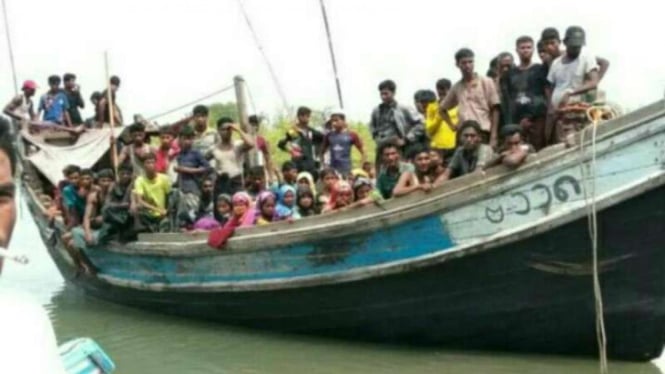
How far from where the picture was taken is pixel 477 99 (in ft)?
24.2

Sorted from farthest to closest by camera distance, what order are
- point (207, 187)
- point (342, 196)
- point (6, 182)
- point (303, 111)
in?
point (303, 111)
point (207, 187)
point (342, 196)
point (6, 182)

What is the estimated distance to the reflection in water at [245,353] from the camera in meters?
6.95

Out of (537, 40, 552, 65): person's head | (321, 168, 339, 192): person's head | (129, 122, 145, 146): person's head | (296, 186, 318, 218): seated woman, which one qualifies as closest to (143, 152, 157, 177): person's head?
(129, 122, 145, 146): person's head

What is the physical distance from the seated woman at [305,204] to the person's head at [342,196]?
574 millimetres

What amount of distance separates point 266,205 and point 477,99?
1.87 meters

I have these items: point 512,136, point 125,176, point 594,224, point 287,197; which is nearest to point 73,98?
point 125,176

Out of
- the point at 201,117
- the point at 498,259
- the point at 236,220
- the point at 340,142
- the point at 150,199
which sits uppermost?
the point at 201,117

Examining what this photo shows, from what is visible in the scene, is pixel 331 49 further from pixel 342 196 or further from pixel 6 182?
pixel 6 182

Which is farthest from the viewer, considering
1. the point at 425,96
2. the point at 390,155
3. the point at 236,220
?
the point at 425,96

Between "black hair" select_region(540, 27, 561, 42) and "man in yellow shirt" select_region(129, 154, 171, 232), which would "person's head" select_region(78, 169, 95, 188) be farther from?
"black hair" select_region(540, 27, 561, 42)

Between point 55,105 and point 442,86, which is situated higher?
point 55,105

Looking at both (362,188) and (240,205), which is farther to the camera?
(240,205)

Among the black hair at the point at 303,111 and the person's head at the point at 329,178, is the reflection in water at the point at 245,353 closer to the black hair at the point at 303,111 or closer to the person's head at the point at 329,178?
the person's head at the point at 329,178

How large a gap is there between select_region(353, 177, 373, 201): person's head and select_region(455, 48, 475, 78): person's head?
104cm
